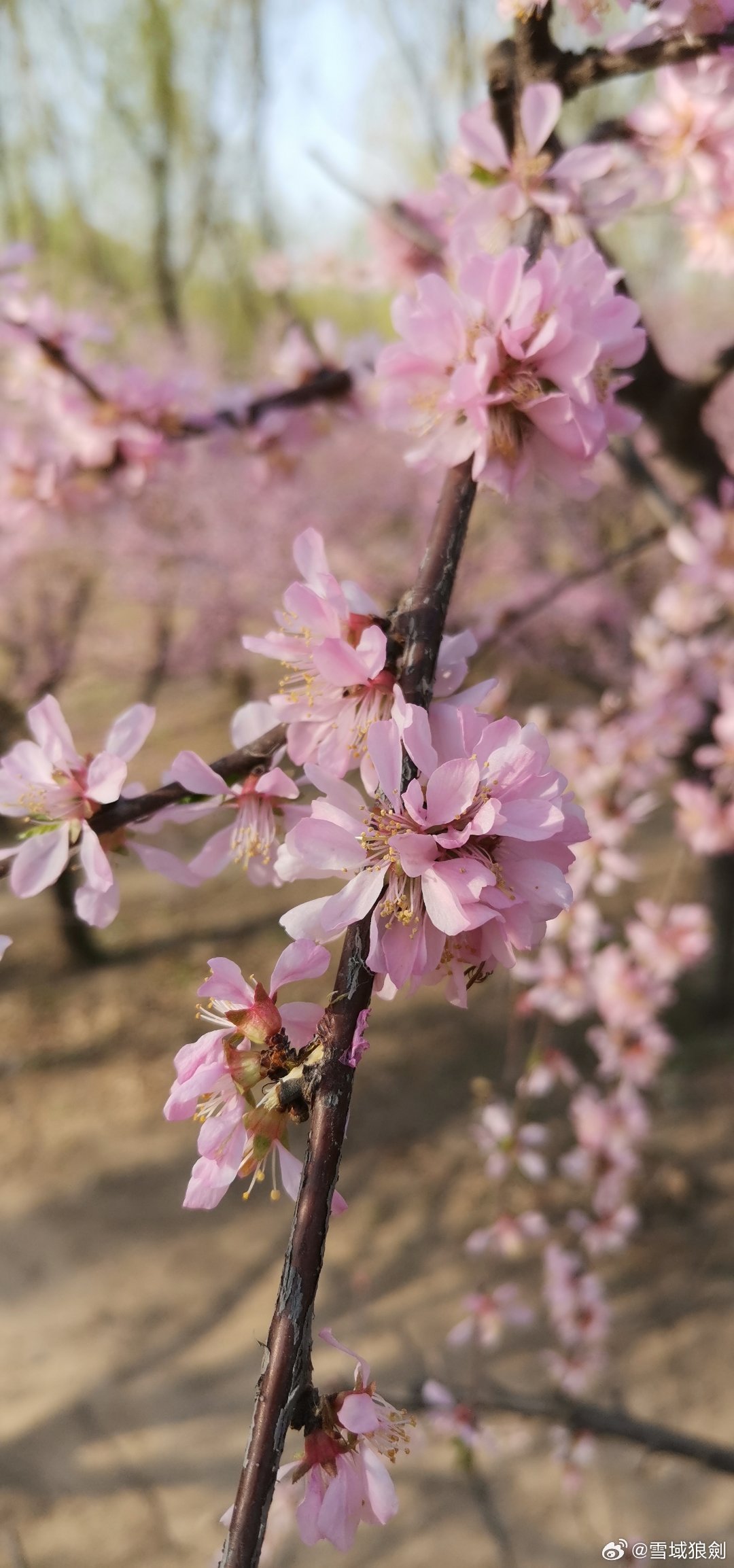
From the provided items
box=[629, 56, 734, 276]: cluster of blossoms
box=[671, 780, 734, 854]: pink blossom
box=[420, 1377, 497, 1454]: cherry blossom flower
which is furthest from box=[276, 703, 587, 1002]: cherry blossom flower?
box=[671, 780, 734, 854]: pink blossom

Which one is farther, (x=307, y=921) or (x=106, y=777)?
(x=106, y=777)

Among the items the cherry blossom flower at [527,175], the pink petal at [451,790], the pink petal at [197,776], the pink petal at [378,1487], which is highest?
the cherry blossom flower at [527,175]

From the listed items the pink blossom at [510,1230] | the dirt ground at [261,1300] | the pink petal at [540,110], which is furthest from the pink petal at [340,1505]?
the pink blossom at [510,1230]

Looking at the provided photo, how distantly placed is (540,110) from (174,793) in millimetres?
717

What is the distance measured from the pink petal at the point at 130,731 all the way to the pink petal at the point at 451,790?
287mm

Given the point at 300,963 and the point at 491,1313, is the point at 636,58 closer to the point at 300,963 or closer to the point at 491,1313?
the point at 300,963

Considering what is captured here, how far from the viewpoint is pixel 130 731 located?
2.37 feet

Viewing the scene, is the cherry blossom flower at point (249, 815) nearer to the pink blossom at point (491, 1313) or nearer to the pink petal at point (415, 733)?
the pink petal at point (415, 733)

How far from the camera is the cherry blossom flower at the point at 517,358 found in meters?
0.66

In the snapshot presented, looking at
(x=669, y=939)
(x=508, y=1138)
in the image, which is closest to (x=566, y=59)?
(x=508, y=1138)

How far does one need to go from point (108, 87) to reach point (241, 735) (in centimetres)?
631

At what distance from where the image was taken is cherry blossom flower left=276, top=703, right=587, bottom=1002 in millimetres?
514

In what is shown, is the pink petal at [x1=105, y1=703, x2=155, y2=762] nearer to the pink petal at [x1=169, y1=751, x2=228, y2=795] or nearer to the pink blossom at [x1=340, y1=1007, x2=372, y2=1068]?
the pink petal at [x1=169, y1=751, x2=228, y2=795]

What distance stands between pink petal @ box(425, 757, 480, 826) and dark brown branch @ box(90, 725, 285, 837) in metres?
0.19
